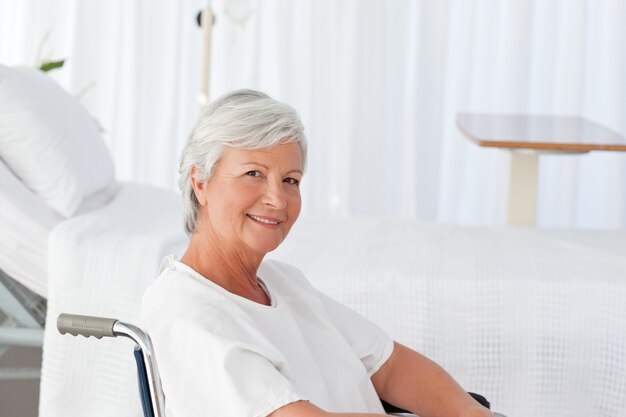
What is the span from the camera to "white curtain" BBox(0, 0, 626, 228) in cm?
542

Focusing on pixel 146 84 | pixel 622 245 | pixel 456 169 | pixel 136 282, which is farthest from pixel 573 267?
pixel 146 84

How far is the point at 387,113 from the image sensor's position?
5.56m

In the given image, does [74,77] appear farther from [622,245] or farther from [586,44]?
[622,245]

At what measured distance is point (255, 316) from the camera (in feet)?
5.65

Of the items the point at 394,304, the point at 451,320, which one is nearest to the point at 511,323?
the point at 451,320

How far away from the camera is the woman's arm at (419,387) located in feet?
6.20

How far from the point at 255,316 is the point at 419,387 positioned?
1.27 ft

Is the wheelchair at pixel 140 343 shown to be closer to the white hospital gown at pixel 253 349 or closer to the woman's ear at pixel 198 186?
the white hospital gown at pixel 253 349

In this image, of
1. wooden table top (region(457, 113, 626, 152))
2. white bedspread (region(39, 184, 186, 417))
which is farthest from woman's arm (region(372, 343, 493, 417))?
wooden table top (region(457, 113, 626, 152))

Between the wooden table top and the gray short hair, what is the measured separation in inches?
84.9

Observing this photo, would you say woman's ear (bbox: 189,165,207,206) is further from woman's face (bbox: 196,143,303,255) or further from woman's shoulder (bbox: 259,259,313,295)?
woman's shoulder (bbox: 259,259,313,295)

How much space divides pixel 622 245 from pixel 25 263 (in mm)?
1624

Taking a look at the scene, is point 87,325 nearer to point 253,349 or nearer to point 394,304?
point 253,349

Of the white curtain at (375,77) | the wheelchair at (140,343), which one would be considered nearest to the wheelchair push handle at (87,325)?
the wheelchair at (140,343)
